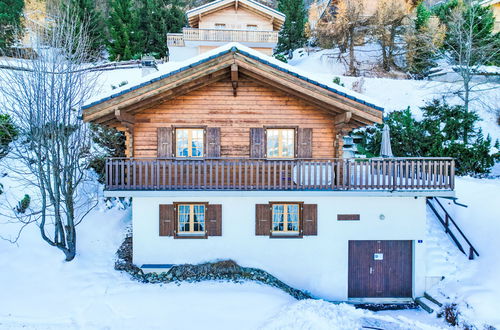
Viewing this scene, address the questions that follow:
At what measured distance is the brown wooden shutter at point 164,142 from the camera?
1177 centimetres

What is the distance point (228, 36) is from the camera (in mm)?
28062

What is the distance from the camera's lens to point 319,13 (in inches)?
1523

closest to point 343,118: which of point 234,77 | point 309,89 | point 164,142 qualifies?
point 309,89

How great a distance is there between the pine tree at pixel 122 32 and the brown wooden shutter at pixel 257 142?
23448 millimetres

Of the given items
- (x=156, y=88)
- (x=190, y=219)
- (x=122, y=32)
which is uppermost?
(x=122, y=32)

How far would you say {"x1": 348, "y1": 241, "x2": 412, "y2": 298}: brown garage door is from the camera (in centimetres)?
1172

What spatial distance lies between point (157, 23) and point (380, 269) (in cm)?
3195

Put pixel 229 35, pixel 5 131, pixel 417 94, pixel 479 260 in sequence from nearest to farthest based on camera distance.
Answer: pixel 479 260 → pixel 5 131 → pixel 417 94 → pixel 229 35

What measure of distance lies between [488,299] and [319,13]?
35.7 m

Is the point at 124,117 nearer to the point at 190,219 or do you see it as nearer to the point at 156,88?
the point at 156,88

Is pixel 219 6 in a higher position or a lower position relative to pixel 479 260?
higher

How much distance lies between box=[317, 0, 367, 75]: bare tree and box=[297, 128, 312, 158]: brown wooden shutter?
797 inches

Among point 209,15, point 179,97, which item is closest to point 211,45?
point 209,15

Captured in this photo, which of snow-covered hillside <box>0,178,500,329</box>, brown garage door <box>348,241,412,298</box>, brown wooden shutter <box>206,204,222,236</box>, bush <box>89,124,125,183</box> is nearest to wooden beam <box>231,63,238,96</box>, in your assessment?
brown wooden shutter <box>206,204,222,236</box>
